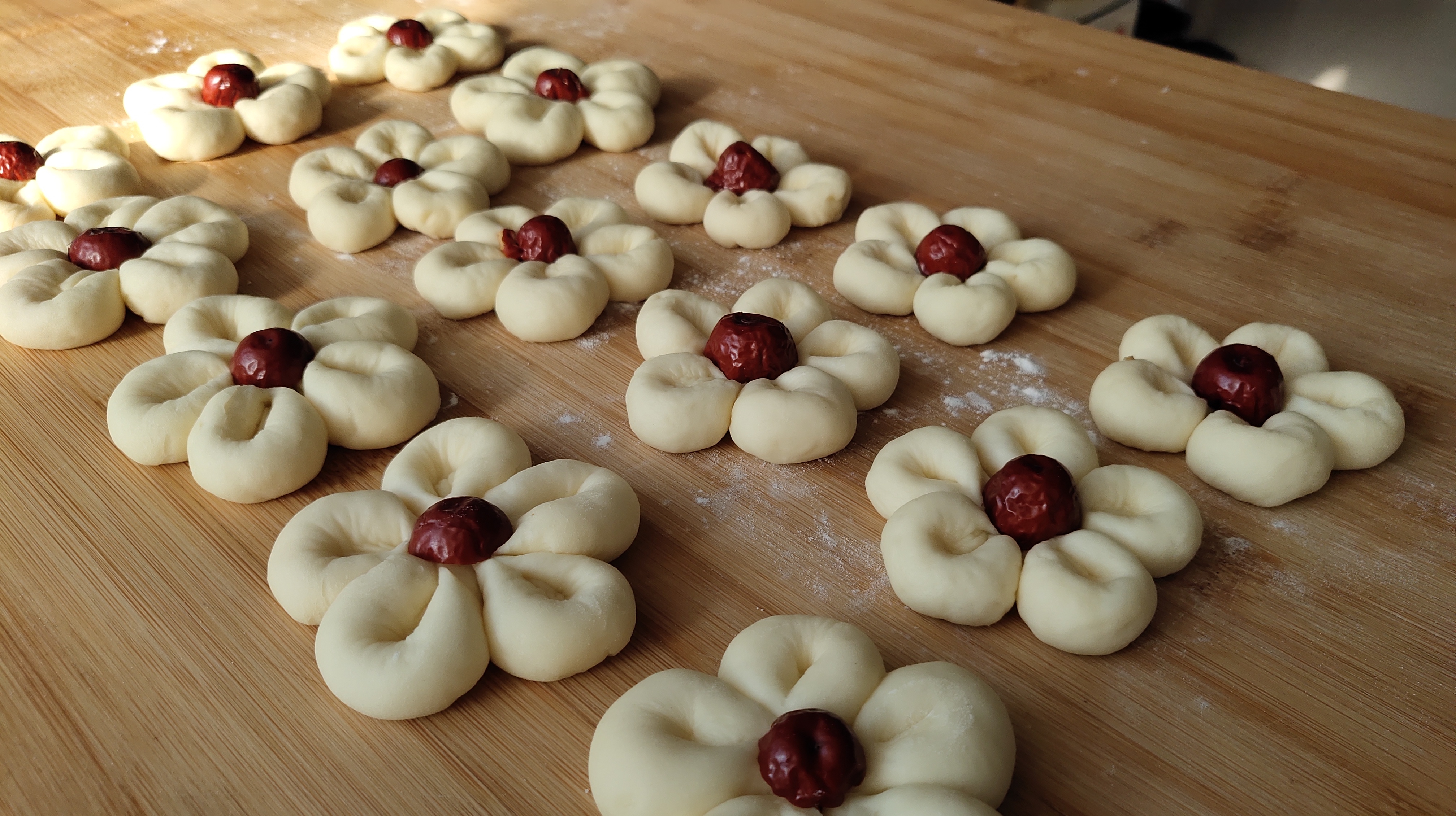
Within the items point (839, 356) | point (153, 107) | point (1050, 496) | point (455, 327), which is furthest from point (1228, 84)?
point (153, 107)

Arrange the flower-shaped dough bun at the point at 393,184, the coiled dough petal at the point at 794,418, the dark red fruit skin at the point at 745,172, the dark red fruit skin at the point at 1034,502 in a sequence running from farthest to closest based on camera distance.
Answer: the dark red fruit skin at the point at 745,172, the flower-shaped dough bun at the point at 393,184, the coiled dough petal at the point at 794,418, the dark red fruit skin at the point at 1034,502

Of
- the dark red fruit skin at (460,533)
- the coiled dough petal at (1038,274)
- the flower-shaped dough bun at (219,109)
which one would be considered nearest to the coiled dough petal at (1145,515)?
the coiled dough petal at (1038,274)

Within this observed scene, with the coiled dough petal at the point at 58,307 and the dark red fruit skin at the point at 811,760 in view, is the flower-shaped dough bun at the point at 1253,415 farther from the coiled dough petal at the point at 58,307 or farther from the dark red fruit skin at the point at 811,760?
Result: the coiled dough petal at the point at 58,307

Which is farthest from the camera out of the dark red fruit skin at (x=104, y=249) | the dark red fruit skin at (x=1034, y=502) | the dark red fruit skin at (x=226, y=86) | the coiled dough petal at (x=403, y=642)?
the dark red fruit skin at (x=226, y=86)

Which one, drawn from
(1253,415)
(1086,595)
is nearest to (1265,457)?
(1253,415)

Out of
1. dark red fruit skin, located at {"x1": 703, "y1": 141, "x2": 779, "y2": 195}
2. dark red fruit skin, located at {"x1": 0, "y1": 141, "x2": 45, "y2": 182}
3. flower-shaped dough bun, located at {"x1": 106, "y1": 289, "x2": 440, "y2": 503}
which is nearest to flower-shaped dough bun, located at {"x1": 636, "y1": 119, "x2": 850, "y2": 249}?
dark red fruit skin, located at {"x1": 703, "y1": 141, "x2": 779, "y2": 195}

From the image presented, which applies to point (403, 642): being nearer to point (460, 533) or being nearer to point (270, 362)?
point (460, 533)

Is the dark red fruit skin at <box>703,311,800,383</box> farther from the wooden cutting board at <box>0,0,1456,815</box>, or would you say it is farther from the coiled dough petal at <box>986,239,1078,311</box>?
the coiled dough petal at <box>986,239,1078,311</box>
